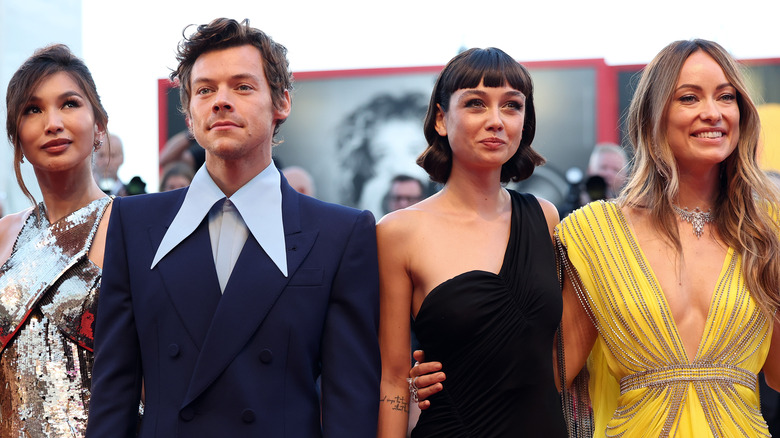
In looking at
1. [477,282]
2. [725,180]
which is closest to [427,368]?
[477,282]

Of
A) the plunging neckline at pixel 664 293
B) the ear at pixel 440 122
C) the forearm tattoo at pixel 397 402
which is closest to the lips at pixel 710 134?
the plunging neckline at pixel 664 293

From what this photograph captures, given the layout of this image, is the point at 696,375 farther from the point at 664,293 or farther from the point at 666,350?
the point at 664,293

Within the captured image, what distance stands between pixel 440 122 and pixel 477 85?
25 cm

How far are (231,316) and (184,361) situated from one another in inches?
7.6

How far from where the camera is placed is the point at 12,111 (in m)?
3.37

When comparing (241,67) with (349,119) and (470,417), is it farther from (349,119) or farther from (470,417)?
(349,119)

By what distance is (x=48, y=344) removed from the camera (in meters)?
3.14

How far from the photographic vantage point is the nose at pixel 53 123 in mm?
3295

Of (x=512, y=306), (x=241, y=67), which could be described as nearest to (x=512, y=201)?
(x=512, y=306)

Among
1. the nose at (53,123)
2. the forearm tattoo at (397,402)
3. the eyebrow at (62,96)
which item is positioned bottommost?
the forearm tattoo at (397,402)

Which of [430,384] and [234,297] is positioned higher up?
[234,297]

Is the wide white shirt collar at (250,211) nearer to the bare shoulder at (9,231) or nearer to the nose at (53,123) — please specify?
the nose at (53,123)

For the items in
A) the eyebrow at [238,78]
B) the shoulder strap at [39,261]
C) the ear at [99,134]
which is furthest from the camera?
the ear at [99,134]

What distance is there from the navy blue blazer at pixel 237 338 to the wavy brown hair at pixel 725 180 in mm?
1186
